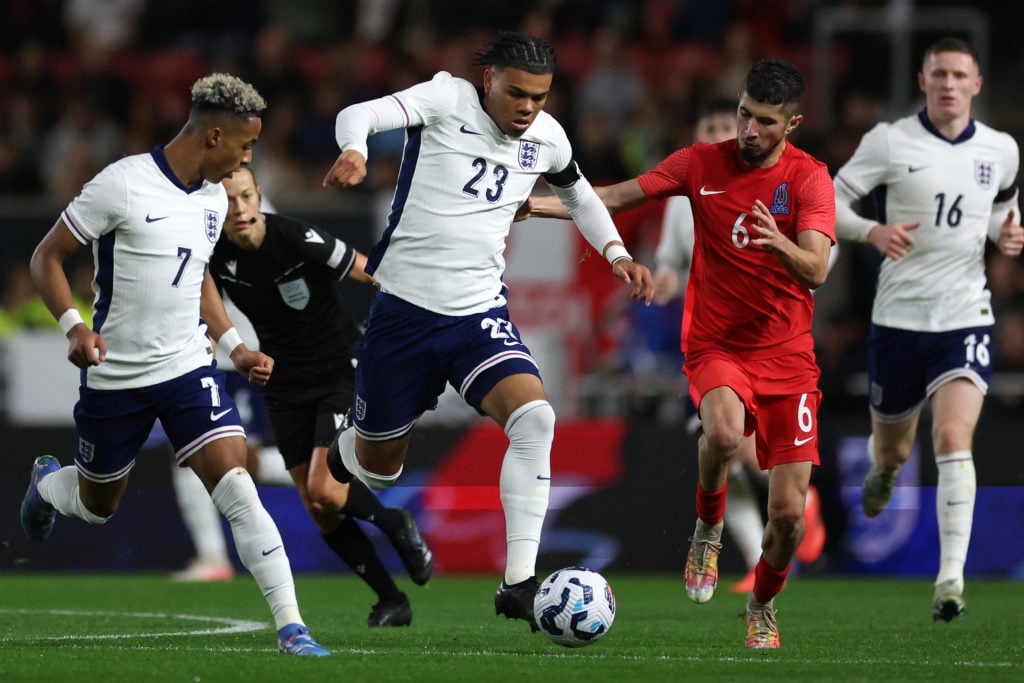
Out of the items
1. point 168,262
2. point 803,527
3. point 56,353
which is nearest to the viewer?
point 168,262

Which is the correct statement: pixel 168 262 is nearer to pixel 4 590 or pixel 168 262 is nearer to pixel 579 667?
pixel 579 667

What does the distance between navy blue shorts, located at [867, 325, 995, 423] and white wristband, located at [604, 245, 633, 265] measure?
2322 mm

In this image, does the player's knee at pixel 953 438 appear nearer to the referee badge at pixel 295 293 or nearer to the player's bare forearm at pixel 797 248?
the player's bare forearm at pixel 797 248

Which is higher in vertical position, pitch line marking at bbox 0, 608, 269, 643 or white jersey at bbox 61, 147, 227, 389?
white jersey at bbox 61, 147, 227, 389

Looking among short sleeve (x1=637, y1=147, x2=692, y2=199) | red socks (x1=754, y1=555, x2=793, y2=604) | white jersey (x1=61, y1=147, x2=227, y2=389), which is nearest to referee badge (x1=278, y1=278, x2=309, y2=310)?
white jersey (x1=61, y1=147, x2=227, y2=389)

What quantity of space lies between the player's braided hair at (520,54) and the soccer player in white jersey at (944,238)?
2.36 metres

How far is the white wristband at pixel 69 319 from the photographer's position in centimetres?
625

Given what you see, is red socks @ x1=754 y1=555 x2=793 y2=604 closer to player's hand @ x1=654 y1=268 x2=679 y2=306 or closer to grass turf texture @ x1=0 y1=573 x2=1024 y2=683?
grass turf texture @ x1=0 y1=573 x2=1024 y2=683

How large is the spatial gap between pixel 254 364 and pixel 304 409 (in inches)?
54.7

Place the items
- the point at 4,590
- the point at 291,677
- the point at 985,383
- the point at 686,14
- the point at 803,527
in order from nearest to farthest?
the point at 291,677
the point at 803,527
the point at 985,383
the point at 4,590
the point at 686,14

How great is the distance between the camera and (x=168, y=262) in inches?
257

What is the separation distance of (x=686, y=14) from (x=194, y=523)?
8.29 metres

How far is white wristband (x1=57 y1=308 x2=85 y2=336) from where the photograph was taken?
625 cm

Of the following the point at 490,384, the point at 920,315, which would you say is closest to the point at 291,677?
the point at 490,384
